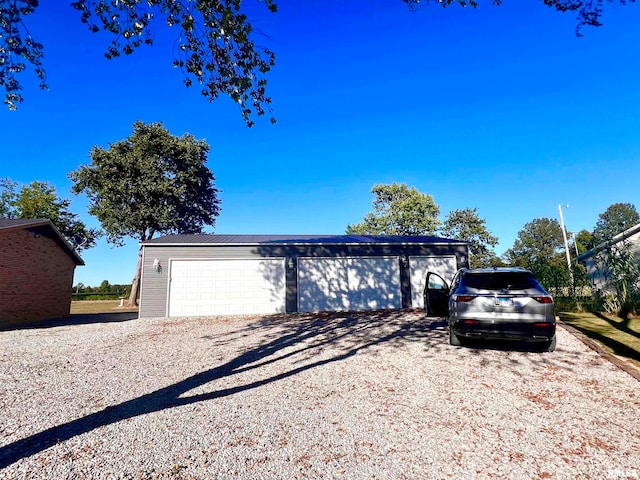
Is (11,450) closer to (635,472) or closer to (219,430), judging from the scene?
(219,430)

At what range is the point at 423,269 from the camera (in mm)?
14273

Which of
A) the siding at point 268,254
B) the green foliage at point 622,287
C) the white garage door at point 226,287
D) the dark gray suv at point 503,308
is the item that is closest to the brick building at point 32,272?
the siding at point 268,254

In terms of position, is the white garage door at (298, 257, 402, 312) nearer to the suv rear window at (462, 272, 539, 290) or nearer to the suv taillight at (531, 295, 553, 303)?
the suv rear window at (462, 272, 539, 290)

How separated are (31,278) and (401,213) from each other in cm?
2837

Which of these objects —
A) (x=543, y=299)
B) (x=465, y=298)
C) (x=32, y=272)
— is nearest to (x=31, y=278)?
(x=32, y=272)

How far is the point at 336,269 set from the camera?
13.9m

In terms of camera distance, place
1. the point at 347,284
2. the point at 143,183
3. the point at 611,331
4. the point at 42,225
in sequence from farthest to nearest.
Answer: the point at 143,183, the point at 42,225, the point at 347,284, the point at 611,331

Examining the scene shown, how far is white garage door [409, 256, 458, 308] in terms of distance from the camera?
14.1 metres

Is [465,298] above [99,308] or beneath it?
above

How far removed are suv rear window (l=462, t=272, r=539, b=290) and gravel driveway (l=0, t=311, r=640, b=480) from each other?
4.21 feet

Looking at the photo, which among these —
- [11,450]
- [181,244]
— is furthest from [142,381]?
[181,244]

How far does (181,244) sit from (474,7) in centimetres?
1239

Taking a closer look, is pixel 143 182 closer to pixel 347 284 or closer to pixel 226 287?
pixel 226 287

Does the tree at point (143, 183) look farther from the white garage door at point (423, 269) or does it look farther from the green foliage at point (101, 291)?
the white garage door at point (423, 269)
